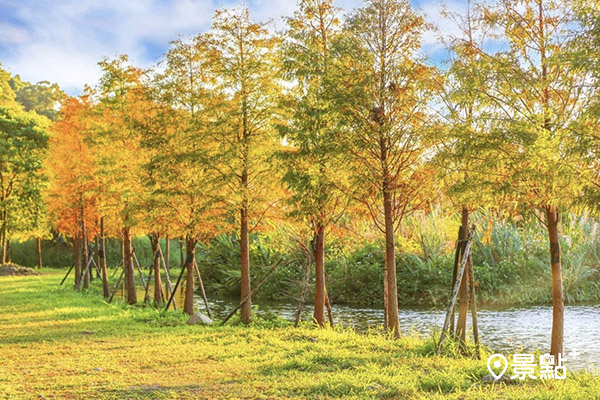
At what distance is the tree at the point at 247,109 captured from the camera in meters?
12.4

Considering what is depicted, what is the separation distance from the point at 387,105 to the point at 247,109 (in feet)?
10.3

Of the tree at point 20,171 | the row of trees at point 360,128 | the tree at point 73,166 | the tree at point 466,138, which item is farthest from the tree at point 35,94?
the tree at point 466,138

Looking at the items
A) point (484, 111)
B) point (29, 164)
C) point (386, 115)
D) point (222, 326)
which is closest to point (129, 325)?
point (222, 326)

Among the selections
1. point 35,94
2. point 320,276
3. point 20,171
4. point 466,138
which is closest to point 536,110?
point 466,138

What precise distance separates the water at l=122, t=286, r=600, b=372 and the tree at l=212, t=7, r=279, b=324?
3582 millimetres

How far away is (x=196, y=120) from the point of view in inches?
497

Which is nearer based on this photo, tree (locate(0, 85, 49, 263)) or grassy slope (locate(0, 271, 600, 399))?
grassy slope (locate(0, 271, 600, 399))

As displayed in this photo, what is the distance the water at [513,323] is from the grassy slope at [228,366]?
2905mm

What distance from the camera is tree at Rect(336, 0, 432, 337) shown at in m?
10.7

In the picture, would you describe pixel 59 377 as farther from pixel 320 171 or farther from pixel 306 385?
pixel 320 171

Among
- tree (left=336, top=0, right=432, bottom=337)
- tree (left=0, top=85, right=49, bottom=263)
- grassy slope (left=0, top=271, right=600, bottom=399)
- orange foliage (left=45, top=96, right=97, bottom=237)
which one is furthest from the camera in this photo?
tree (left=0, top=85, right=49, bottom=263)

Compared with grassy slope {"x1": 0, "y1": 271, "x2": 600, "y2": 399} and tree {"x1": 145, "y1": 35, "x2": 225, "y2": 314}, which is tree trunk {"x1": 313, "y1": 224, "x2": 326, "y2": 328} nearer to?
grassy slope {"x1": 0, "y1": 271, "x2": 600, "y2": 399}

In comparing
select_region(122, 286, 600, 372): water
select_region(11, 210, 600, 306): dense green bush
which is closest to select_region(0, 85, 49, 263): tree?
select_region(11, 210, 600, 306): dense green bush

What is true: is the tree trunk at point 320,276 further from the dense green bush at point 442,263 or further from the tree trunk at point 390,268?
the dense green bush at point 442,263
